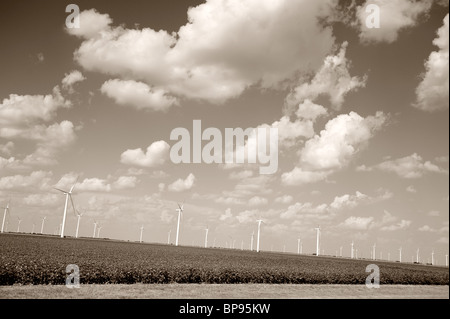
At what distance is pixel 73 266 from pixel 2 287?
800 cm

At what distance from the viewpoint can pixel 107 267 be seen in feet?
113

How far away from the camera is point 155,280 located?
3378 centimetres

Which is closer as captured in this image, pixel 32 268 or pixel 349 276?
pixel 32 268
